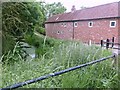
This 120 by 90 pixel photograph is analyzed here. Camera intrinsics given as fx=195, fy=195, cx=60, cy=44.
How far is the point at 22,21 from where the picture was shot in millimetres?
3455

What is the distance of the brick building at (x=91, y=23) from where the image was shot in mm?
10266

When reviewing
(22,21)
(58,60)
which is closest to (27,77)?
(58,60)

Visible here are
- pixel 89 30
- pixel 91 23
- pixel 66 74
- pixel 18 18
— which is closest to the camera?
pixel 66 74

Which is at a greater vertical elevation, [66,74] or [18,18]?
[18,18]

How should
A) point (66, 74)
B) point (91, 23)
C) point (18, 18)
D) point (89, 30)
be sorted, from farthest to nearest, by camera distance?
1. point (91, 23)
2. point (89, 30)
3. point (18, 18)
4. point (66, 74)

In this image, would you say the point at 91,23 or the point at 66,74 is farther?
the point at 91,23

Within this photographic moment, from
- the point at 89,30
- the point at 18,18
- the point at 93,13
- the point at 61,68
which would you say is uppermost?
the point at 93,13

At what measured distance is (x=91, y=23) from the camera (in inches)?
448

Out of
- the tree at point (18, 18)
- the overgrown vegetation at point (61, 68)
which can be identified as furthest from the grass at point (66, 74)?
the tree at point (18, 18)

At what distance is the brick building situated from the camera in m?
10.3

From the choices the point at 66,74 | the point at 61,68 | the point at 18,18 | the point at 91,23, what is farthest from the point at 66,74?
the point at 91,23

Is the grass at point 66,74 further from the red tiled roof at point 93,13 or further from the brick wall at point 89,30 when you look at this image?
the red tiled roof at point 93,13

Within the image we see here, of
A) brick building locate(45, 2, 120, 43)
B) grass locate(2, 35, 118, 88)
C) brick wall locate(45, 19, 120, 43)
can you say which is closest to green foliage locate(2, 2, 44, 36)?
grass locate(2, 35, 118, 88)

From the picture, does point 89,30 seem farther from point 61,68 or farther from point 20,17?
point 61,68
